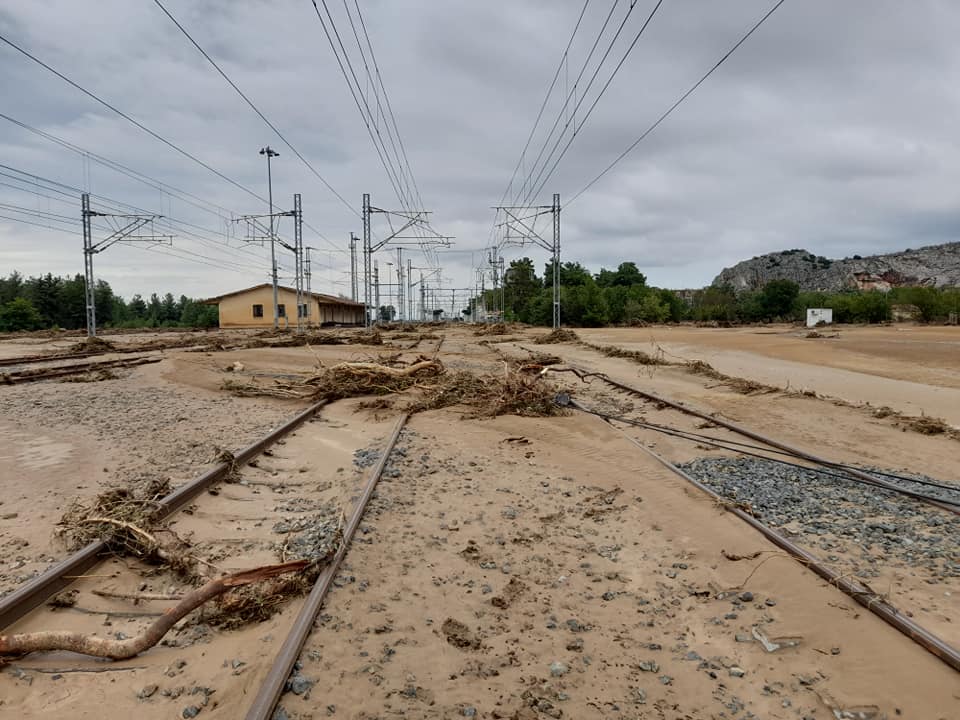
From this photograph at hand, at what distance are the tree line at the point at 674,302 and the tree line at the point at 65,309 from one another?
47206 mm

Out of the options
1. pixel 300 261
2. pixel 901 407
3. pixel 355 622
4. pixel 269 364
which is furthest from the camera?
pixel 300 261

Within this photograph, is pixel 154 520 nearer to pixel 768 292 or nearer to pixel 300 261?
pixel 300 261

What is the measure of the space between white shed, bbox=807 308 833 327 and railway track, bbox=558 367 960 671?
6346 centimetres

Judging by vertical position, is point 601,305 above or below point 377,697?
above

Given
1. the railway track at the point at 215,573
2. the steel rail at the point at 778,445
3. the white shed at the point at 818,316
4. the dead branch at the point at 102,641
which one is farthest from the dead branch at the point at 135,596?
the white shed at the point at 818,316

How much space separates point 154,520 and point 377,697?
3.37m

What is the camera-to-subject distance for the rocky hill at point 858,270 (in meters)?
125

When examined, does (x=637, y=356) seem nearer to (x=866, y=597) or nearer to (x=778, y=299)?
(x=866, y=597)

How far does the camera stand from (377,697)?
3285 millimetres

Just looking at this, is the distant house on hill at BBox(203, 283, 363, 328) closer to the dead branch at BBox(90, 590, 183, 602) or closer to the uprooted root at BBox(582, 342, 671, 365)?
the uprooted root at BBox(582, 342, 671, 365)

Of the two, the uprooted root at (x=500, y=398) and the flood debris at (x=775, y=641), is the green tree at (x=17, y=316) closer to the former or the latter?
the uprooted root at (x=500, y=398)

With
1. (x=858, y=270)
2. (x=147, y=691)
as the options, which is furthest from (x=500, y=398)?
(x=858, y=270)

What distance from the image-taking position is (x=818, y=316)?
68312 millimetres

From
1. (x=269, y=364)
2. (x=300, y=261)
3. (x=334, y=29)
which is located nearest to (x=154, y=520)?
(x=334, y=29)
